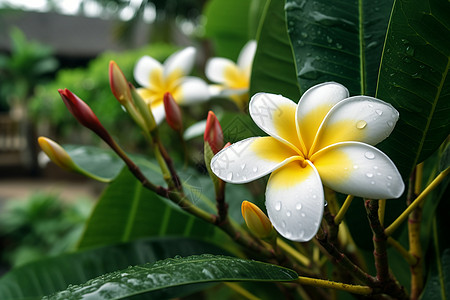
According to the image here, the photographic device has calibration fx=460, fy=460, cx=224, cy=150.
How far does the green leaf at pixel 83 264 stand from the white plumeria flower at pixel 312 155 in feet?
0.89

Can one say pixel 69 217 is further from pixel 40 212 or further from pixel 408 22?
pixel 408 22

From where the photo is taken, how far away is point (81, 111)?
0.41 metres

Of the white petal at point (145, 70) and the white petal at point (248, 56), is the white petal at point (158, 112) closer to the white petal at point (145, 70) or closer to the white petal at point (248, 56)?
the white petal at point (145, 70)

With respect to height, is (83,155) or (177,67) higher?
(177,67)

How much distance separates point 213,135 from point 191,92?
0.18 m

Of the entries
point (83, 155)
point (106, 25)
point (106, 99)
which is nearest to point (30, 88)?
point (106, 25)

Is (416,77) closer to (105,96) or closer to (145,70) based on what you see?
(145,70)

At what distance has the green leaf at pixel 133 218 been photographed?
0.61m

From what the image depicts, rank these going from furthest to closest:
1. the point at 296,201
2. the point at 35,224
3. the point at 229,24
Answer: the point at 35,224, the point at 229,24, the point at 296,201

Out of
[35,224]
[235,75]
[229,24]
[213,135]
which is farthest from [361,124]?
[35,224]

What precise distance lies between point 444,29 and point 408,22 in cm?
3

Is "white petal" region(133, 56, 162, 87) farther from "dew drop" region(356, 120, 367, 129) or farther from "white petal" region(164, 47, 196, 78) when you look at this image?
"dew drop" region(356, 120, 367, 129)

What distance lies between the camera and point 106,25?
1294 centimetres

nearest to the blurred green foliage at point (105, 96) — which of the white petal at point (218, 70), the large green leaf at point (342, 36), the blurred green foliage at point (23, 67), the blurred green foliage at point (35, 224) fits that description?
the blurred green foliage at point (35, 224)
